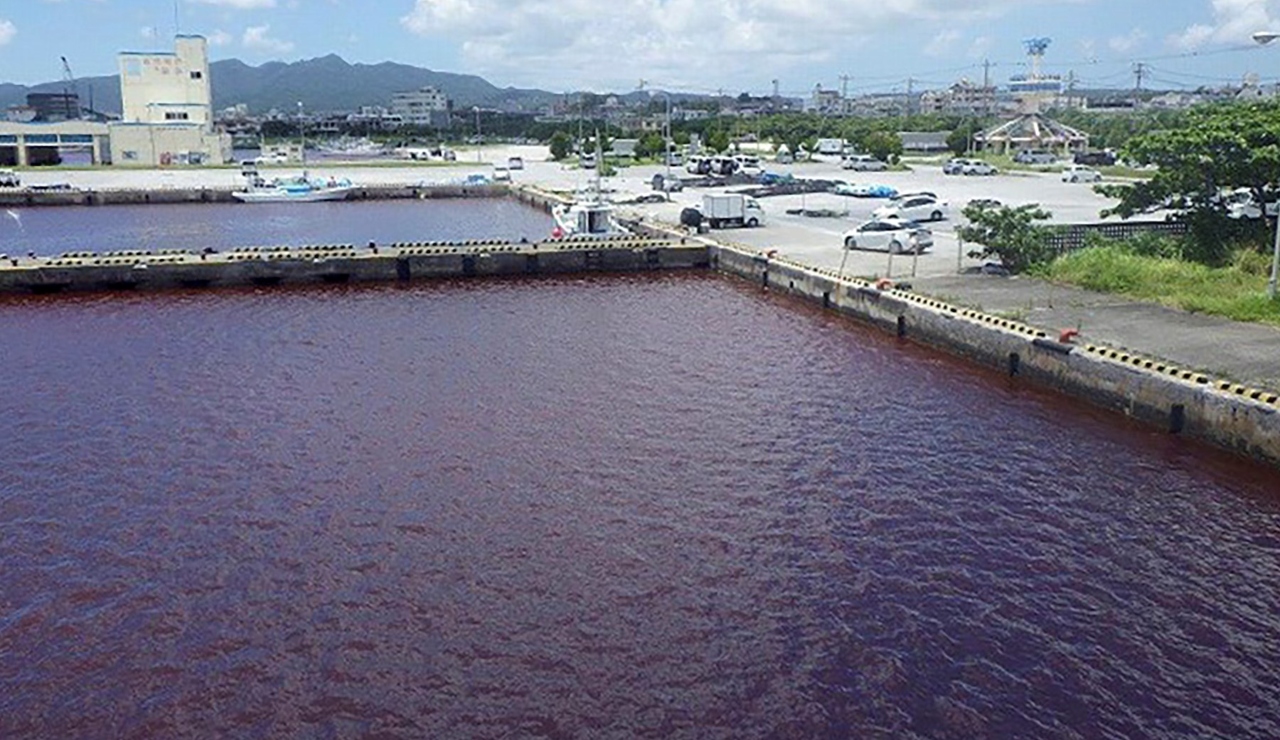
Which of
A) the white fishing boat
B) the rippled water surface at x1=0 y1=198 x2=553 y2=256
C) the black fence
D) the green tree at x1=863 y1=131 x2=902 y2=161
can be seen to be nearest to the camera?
the black fence

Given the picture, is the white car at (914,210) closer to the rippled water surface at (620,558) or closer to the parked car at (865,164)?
the rippled water surface at (620,558)

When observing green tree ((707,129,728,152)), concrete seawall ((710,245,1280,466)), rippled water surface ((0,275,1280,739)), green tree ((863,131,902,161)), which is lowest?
rippled water surface ((0,275,1280,739))

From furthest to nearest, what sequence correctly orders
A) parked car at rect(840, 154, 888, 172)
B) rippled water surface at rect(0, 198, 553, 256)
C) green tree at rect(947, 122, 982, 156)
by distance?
green tree at rect(947, 122, 982, 156) → parked car at rect(840, 154, 888, 172) → rippled water surface at rect(0, 198, 553, 256)

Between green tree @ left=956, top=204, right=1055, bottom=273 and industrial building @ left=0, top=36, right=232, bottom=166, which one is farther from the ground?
industrial building @ left=0, top=36, right=232, bottom=166

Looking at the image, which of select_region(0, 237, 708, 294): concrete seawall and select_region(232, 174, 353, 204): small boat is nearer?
select_region(0, 237, 708, 294): concrete seawall

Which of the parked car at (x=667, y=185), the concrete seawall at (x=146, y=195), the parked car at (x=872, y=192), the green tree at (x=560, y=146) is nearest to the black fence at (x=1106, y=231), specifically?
the parked car at (x=872, y=192)

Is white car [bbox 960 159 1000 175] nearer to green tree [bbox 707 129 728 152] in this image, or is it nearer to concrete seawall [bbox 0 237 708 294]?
green tree [bbox 707 129 728 152]

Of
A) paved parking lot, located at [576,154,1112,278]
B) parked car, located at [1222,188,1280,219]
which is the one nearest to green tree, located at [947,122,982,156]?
paved parking lot, located at [576,154,1112,278]
